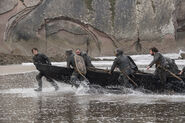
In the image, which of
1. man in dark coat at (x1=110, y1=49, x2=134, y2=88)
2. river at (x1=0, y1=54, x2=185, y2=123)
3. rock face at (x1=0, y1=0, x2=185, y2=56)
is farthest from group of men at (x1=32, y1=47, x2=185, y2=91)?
rock face at (x1=0, y1=0, x2=185, y2=56)

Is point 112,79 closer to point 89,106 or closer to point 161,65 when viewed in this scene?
point 161,65

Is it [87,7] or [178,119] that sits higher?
[87,7]

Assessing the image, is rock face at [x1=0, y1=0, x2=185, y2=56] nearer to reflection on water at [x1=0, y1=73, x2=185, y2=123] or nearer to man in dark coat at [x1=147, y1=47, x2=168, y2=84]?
reflection on water at [x1=0, y1=73, x2=185, y2=123]

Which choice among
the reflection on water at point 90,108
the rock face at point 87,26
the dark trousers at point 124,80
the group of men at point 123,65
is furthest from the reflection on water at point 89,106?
the rock face at point 87,26

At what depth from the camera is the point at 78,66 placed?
51.1ft

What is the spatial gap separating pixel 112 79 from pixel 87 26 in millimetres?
26400

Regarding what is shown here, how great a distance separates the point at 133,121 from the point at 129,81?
18.2ft

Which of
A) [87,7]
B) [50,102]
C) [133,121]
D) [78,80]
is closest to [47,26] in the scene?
[87,7]

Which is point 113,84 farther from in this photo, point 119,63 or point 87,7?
point 87,7

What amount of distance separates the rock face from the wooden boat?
23.2m

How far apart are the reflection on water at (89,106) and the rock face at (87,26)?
945 inches

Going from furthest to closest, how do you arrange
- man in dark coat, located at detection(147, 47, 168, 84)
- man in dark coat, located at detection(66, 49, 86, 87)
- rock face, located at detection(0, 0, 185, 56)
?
rock face, located at detection(0, 0, 185, 56) < man in dark coat, located at detection(66, 49, 86, 87) < man in dark coat, located at detection(147, 47, 168, 84)

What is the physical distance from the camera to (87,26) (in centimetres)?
4128

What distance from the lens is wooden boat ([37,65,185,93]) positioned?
1405cm
